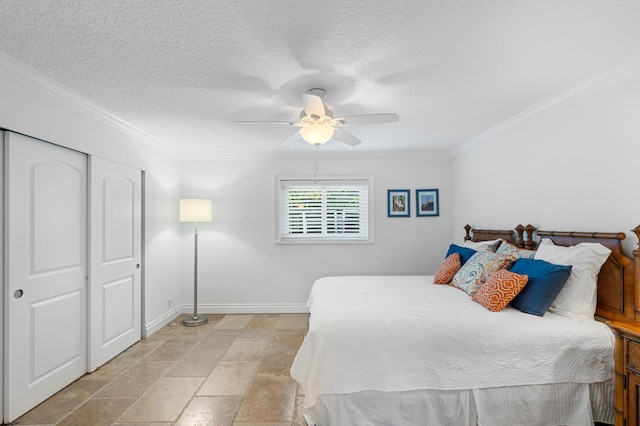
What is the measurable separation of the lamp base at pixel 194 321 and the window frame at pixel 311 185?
146 cm

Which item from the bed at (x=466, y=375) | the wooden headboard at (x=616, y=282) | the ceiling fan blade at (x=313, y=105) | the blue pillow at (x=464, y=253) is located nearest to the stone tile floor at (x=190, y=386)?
the bed at (x=466, y=375)

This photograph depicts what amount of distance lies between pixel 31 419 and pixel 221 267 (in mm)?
2658

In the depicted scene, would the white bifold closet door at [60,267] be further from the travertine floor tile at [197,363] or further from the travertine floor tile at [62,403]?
the travertine floor tile at [197,363]

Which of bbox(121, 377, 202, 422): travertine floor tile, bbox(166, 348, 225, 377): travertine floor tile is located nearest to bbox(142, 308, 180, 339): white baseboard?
bbox(166, 348, 225, 377): travertine floor tile

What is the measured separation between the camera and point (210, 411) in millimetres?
2365

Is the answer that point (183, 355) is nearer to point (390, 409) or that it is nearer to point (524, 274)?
point (390, 409)

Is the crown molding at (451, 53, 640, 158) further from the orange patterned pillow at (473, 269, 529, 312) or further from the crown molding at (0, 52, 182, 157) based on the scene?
the crown molding at (0, 52, 182, 157)

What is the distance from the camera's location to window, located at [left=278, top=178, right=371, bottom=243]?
193 inches

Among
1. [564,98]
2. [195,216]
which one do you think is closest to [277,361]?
[195,216]

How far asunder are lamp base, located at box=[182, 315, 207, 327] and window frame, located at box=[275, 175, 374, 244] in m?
1.46

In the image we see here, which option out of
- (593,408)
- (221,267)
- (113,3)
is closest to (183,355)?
(221,267)

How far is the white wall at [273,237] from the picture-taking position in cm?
479

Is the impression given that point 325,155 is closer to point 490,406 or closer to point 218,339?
point 218,339

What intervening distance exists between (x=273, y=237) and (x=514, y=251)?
309 cm
